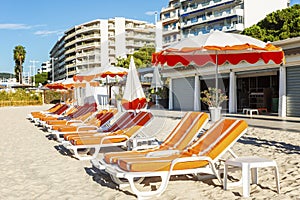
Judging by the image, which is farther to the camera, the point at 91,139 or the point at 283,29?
the point at 283,29

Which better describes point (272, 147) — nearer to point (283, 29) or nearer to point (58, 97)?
point (283, 29)

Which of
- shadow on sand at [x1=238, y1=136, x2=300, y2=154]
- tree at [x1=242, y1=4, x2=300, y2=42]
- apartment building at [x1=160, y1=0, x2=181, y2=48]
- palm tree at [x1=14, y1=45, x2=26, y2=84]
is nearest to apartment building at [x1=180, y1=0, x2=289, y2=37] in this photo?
apartment building at [x1=160, y1=0, x2=181, y2=48]

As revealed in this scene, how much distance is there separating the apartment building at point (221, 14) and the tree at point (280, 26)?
13.1 meters

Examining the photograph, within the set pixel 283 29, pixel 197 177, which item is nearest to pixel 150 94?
pixel 283 29

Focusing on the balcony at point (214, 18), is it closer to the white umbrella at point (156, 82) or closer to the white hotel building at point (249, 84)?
the white umbrella at point (156, 82)

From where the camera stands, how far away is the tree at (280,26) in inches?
1402

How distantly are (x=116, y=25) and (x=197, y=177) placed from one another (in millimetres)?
76371

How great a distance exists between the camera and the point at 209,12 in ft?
186

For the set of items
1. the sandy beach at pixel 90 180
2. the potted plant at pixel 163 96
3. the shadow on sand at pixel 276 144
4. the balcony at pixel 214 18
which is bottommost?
the sandy beach at pixel 90 180

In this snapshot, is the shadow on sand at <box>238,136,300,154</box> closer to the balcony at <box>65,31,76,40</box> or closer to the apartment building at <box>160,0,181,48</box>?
the apartment building at <box>160,0,181,48</box>

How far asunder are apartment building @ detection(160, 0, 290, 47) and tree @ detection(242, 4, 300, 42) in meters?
13.1

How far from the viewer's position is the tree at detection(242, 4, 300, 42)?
35622 mm

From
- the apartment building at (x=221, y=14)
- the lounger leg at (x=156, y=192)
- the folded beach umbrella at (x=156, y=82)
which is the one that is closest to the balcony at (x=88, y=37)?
the apartment building at (x=221, y=14)

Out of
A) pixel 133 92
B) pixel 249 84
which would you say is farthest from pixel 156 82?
pixel 133 92
